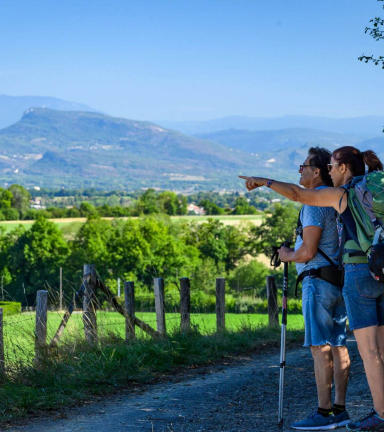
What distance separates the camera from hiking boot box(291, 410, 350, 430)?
511 cm

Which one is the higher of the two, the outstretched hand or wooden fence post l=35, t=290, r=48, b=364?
the outstretched hand

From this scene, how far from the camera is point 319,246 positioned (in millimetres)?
5059

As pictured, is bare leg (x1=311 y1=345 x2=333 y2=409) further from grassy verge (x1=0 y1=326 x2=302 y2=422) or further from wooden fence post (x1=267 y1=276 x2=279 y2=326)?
wooden fence post (x1=267 y1=276 x2=279 y2=326)

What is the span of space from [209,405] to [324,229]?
2.28 meters

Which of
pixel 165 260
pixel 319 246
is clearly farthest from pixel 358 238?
pixel 165 260

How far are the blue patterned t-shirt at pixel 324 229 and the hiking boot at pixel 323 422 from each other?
1133 mm

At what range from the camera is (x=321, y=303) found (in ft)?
16.3

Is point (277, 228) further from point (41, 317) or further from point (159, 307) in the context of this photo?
point (41, 317)

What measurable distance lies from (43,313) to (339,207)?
4514 mm

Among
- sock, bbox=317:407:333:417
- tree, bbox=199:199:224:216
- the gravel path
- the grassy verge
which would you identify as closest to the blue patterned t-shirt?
sock, bbox=317:407:333:417

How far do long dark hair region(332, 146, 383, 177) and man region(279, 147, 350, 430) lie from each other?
0.42 metres

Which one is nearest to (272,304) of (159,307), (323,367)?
(159,307)

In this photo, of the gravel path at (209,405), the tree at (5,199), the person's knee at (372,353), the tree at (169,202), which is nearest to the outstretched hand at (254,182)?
the person's knee at (372,353)

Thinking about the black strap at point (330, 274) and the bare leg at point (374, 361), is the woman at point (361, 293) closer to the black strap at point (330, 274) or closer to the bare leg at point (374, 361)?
the bare leg at point (374, 361)
